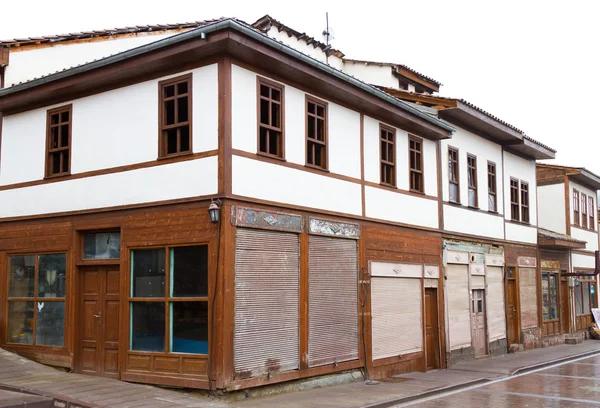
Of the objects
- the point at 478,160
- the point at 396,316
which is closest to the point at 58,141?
the point at 396,316

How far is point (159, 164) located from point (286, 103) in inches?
107

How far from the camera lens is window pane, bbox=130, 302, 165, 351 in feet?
39.2

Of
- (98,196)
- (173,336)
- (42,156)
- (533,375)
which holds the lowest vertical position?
(533,375)

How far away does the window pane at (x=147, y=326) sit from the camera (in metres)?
11.9

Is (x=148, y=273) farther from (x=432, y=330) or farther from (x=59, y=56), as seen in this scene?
(x=432, y=330)

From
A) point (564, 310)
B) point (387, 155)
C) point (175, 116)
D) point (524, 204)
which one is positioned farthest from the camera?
point (564, 310)

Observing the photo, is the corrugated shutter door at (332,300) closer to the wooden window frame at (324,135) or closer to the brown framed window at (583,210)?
the wooden window frame at (324,135)

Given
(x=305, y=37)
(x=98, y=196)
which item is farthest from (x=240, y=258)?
(x=305, y=37)

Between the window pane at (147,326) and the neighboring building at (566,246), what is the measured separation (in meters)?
16.7

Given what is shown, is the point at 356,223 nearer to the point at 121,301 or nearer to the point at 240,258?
the point at 240,258

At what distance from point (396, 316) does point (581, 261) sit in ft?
53.5

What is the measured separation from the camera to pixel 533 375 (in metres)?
17.1

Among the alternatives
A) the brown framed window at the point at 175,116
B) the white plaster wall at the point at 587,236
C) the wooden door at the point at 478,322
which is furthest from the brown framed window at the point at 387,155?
the white plaster wall at the point at 587,236

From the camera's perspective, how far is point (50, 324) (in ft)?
45.1
